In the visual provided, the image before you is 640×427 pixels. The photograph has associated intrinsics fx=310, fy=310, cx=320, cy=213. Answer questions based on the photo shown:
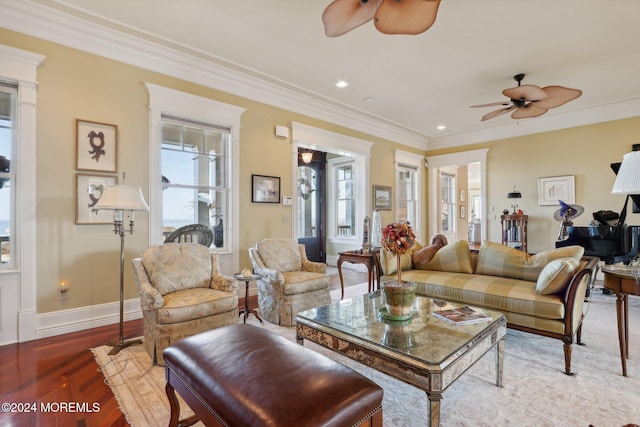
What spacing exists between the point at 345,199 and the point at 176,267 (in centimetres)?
472

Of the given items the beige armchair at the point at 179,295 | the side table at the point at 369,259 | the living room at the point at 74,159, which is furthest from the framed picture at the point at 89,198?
the side table at the point at 369,259

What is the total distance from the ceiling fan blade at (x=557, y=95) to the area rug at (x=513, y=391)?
2.60 metres

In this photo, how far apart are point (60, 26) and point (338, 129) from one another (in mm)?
3898

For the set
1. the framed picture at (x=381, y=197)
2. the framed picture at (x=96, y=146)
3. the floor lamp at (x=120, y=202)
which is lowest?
the floor lamp at (x=120, y=202)

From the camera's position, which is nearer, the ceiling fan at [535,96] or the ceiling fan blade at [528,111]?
the ceiling fan at [535,96]

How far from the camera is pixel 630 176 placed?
1.99 m

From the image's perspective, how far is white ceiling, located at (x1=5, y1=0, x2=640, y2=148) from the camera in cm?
285

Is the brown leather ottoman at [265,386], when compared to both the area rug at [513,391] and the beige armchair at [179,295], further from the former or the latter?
the beige armchair at [179,295]

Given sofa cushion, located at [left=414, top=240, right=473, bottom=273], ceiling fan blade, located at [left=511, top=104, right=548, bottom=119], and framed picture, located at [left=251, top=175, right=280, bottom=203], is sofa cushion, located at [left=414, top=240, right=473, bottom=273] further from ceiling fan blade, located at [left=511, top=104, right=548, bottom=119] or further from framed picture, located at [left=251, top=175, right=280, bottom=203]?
framed picture, located at [left=251, top=175, right=280, bottom=203]

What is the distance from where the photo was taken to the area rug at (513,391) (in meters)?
1.73

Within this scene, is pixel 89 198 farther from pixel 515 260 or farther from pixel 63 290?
pixel 515 260

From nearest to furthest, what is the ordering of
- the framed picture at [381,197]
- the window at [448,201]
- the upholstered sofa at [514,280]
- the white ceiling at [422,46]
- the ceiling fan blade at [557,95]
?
the upholstered sofa at [514,280]
the white ceiling at [422,46]
the ceiling fan blade at [557,95]
the framed picture at [381,197]
the window at [448,201]

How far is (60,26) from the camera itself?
295cm

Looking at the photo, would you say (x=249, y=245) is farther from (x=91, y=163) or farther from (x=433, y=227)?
(x=433, y=227)
